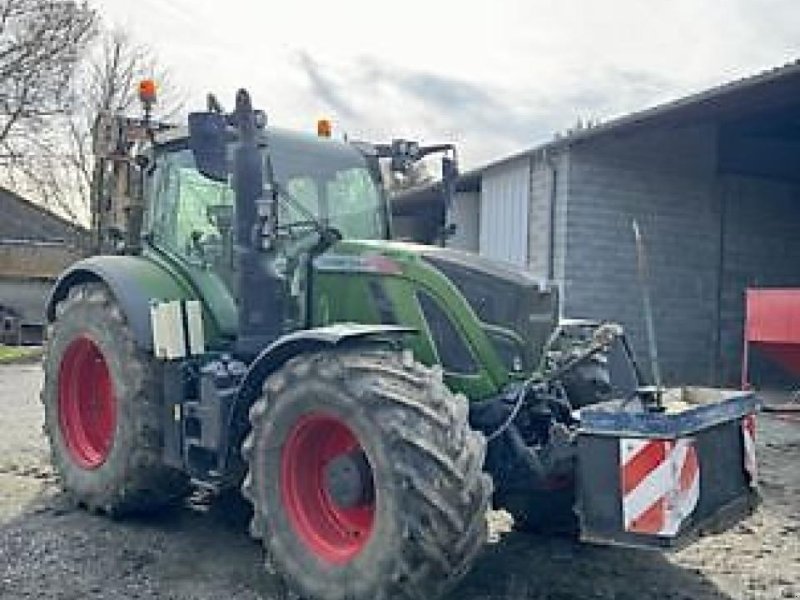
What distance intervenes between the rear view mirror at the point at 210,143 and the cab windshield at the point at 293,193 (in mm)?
261

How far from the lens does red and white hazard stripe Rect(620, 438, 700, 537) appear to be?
373 centimetres

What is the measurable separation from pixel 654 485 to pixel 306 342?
1594 mm

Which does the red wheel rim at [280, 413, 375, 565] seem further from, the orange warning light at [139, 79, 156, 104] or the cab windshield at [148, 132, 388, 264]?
the orange warning light at [139, 79, 156, 104]

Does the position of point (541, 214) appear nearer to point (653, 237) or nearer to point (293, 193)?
point (653, 237)

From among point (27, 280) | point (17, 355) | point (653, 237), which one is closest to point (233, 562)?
point (653, 237)

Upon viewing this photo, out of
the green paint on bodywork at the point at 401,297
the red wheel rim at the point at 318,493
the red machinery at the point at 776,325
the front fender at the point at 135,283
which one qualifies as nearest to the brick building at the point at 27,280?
the red machinery at the point at 776,325

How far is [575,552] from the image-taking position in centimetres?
516

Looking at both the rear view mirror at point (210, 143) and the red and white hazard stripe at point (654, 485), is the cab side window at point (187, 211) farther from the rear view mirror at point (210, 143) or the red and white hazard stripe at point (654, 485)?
the red and white hazard stripe at point (654, 485)

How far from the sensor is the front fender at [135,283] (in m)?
5.32

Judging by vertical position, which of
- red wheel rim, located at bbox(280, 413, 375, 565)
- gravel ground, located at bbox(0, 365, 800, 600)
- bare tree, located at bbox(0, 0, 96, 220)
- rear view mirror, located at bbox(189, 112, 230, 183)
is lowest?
gravel ground, located at bbox(0, 365, 800, 600)

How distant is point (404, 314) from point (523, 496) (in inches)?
48.3

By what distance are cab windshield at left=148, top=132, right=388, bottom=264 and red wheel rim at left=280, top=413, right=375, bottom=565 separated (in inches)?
53.6

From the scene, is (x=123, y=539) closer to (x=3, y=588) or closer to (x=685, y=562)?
(x=3, y=588)

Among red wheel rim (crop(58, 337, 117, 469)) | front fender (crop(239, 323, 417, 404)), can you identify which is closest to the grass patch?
red wheel rim (crop(58, 337, 117, 469))
